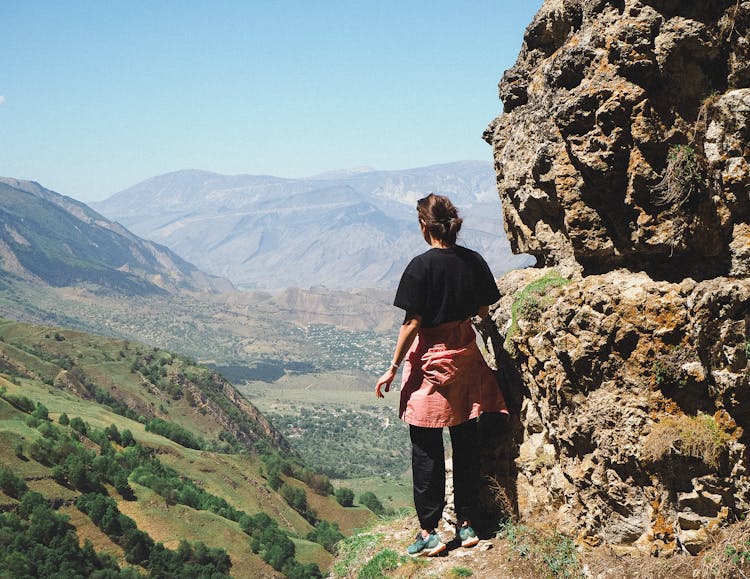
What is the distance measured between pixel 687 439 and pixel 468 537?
112 inches

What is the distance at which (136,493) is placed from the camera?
212ft

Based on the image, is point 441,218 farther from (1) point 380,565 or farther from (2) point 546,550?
(1) point 380,565

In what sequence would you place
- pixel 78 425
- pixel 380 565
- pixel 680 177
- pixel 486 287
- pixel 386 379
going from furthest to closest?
pixel 78 425 → pixel 380 565 → pixel 486 287 → pixel 386 379 → pixel 680 177

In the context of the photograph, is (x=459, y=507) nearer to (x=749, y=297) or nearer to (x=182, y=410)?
(x=749, y=297)

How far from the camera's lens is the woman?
6617 millimetres

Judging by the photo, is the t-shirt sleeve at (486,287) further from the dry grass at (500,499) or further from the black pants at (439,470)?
the dry grass at (500,499)

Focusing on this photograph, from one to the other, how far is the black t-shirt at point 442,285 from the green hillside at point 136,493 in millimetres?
48035

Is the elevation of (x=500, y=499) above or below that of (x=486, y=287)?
below

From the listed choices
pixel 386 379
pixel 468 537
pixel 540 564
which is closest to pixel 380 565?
pixel 468 537

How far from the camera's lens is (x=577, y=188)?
6410 mm

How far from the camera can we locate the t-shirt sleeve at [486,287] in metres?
6.89

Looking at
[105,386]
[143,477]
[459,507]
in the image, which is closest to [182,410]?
[105,386]

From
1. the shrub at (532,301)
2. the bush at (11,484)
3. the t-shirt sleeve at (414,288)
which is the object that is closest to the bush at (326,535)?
the bush at (11,484)

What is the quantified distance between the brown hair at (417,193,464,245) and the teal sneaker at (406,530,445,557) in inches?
131
